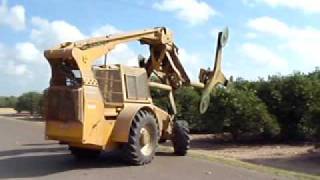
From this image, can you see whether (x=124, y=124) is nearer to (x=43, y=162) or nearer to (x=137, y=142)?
(x=137, y=142)

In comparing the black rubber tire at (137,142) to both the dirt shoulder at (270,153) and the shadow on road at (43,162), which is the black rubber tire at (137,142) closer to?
the shadow on road at (43,162)

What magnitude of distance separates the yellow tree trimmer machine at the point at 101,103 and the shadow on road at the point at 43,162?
0.44 m

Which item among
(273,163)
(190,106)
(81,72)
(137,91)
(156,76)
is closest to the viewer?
(81,72)

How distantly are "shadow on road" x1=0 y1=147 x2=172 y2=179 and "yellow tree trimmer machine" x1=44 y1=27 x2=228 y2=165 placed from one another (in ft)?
1.43

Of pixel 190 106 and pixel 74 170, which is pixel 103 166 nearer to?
pixel 74 170

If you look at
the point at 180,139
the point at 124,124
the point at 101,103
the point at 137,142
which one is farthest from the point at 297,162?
the point at 101,103

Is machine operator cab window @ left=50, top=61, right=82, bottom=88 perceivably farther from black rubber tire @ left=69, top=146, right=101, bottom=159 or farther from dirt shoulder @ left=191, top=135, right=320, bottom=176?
dirt shoulder @ left=191, top=135, right=320, bottom=176

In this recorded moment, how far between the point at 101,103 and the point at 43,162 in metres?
2.66

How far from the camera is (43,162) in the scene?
1545 centimetres

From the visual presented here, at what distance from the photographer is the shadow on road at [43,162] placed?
44.5 ft

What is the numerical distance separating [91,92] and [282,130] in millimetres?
15595

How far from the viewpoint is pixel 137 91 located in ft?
51.4

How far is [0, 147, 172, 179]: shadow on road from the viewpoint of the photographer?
13.6 metres

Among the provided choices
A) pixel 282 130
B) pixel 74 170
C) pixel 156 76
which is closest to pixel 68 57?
pixel 74 170
